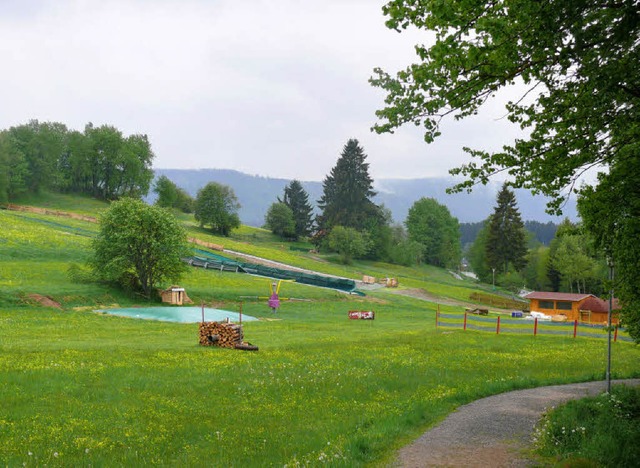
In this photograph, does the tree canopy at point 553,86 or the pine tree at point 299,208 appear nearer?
the tree canopy at point 553,86

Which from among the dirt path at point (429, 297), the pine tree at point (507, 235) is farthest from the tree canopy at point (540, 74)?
the pine tree at point (507, 235)

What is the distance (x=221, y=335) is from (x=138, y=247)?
24.3m

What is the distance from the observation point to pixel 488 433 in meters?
11.8

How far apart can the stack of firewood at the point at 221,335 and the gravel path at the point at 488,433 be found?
13.5m

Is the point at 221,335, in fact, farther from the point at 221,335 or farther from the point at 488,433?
the point at 488,433

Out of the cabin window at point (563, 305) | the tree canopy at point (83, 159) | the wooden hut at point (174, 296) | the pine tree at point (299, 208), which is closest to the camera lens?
the wooden hut at point (174, 296)

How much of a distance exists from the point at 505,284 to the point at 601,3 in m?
104

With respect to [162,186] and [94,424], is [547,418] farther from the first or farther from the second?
[162,186]

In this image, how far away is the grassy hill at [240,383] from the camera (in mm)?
11180

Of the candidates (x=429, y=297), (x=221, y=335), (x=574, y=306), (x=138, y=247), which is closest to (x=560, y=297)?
(x=574, y=306)

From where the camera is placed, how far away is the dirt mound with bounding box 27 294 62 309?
39438 millimetres

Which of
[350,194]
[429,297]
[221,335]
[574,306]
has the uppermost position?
[350,194]

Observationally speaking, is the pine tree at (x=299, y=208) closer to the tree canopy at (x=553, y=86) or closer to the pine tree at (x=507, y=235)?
the pine tree at (x=507, y=235)

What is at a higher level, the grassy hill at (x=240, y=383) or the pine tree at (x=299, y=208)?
the pine tree at (x=299, y=208)
